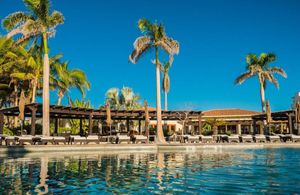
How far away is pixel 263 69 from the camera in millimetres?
35875

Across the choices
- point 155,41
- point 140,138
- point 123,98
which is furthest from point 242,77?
point 123,98

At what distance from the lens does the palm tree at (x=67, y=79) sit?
3335cm

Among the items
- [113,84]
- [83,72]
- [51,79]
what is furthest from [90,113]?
[113,84]

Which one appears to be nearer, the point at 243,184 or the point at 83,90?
the point at 243,184

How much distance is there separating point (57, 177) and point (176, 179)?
3.06 m

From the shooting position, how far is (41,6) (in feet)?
77.4

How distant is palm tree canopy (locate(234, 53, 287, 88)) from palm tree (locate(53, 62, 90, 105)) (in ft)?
59.6

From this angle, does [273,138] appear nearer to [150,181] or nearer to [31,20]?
[150,181]

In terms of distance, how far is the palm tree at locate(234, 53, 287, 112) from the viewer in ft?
115

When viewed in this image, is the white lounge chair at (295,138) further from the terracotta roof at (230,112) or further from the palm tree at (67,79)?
the terracotta roof at (230,112)

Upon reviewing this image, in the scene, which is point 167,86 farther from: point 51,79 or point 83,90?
point 51,79

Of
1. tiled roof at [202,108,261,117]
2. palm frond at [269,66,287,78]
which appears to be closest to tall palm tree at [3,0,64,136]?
palm frond at [269,66,287,78]

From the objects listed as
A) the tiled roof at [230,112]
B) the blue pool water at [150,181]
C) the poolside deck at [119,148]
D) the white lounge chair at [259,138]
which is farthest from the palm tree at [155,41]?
the tiled roof at [230,112]

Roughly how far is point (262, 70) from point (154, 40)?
14.7 meters
